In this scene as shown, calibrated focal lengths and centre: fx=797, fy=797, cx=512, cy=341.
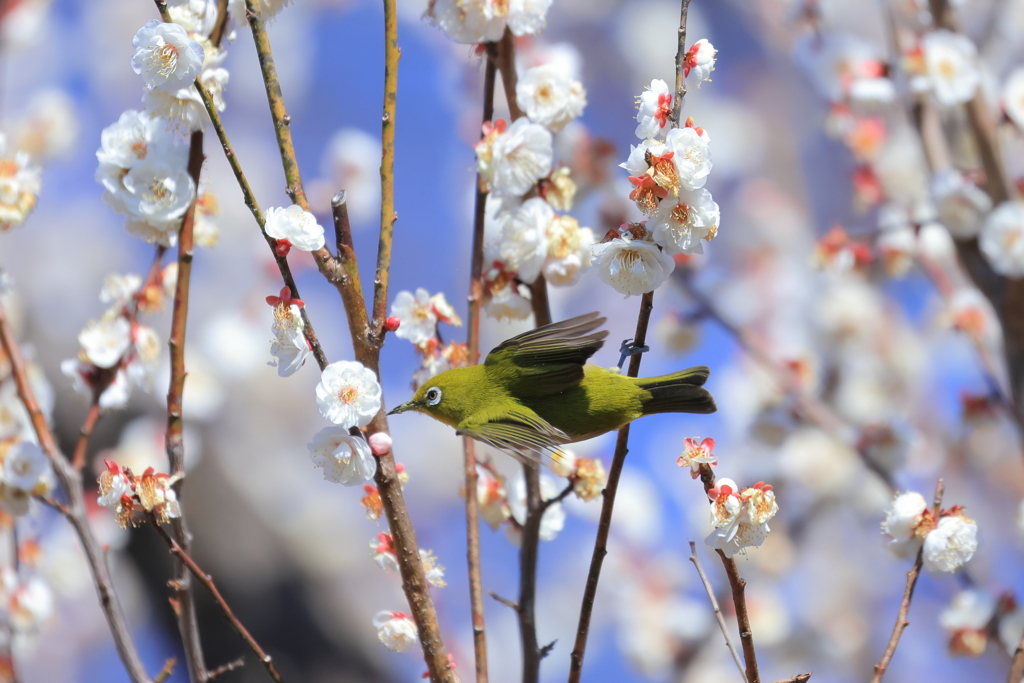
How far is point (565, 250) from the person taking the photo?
70 cm

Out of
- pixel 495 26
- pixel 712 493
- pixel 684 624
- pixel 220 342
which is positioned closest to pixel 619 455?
pixel 712 493

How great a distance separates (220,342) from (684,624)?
133 centimetres

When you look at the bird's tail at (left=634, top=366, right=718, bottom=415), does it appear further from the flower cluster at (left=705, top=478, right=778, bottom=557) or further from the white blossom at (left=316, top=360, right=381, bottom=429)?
the white blossom at (left=316, top=360, right=381, bottom=429)

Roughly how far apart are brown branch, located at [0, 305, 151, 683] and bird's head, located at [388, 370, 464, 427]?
1.00 ft

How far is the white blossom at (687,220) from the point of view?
0.50 meters

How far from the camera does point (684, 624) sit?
203 centimetres

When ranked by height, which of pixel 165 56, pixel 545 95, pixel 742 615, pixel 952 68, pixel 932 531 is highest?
pixel 952 68

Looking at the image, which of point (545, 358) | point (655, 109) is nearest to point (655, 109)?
point (655, 109)

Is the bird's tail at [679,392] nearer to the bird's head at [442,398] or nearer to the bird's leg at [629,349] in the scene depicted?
the bird's leg at [629,349]

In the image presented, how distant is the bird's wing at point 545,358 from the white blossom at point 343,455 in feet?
0.52

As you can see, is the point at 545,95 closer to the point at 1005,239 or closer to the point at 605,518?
the point at 605,518

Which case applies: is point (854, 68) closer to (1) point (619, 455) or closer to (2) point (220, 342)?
(1) point (619, 455)

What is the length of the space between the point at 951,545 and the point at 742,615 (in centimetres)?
25

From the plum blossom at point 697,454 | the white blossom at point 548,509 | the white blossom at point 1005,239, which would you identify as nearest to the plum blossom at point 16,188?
the white blossom at point 548,509
